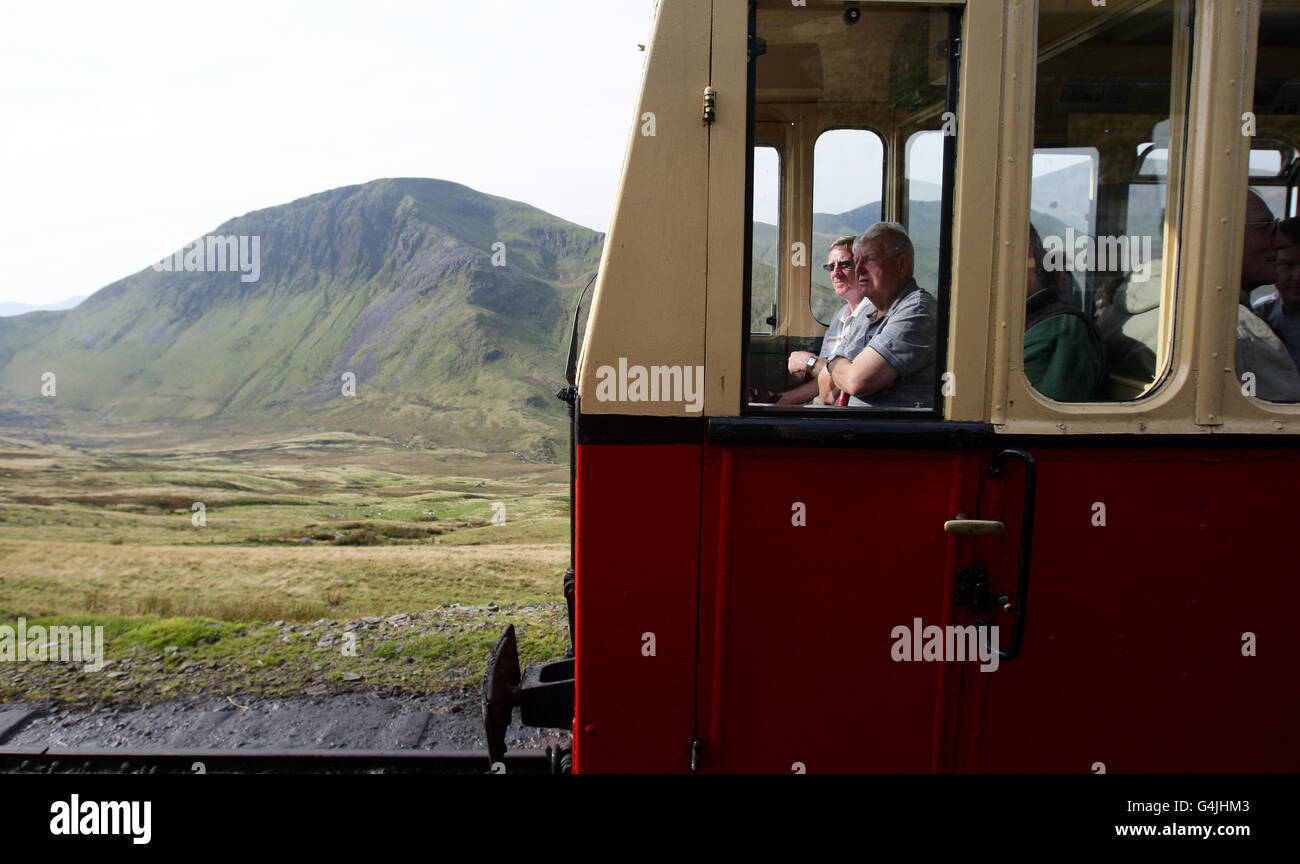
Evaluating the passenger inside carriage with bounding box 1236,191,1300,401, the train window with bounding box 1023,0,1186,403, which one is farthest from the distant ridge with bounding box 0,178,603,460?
the passenger inside carriage with bounding box 1236,191,1300,401

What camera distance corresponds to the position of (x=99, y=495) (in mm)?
14133

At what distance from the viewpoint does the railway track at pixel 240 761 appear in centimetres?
394

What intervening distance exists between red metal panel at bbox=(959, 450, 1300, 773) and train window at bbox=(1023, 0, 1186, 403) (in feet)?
0.96

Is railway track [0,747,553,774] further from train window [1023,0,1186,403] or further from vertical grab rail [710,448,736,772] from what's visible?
train window [1023,0,1186,403]

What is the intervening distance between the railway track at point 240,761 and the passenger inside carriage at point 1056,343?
3019 mm

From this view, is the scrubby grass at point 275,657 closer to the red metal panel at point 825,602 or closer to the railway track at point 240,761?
the railway track at point 240,761

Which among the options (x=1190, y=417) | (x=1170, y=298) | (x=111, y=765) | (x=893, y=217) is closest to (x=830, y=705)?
(x=1190, y=417)

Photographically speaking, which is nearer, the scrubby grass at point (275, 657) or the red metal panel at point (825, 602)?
the red metal panel at point (825, 602)

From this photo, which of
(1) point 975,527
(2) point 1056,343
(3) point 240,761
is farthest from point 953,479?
(3) point 240,761

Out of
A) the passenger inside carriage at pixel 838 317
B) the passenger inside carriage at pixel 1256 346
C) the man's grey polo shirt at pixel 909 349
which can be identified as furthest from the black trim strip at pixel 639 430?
the passenger inside carriage at pixel 1256 346

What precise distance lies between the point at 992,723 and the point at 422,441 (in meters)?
34.1

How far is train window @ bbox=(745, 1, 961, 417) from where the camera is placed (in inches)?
85.3

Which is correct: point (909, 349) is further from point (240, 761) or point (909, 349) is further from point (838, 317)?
point (240, 761)

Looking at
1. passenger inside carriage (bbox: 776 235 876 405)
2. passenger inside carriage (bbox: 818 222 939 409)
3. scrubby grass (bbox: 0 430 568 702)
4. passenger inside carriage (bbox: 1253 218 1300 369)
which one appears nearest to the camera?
passenger inside carriage (bbox: 818 222 939 409)
